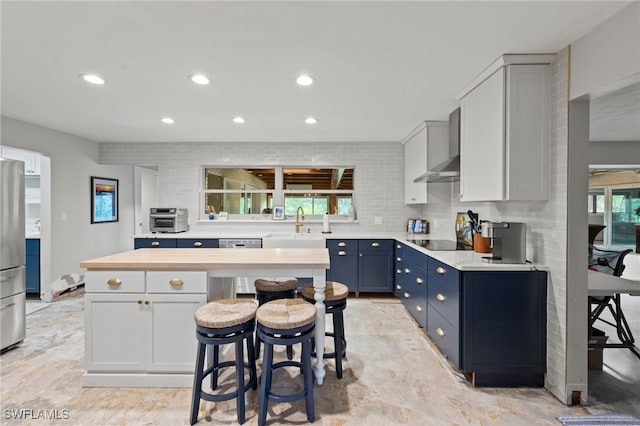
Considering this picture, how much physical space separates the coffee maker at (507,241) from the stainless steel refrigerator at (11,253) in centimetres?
405

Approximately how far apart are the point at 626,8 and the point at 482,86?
2.86ft

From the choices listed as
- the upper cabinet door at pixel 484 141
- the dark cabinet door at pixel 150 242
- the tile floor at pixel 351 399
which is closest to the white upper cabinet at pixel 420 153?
the upper cabinet door at pixel 484 141

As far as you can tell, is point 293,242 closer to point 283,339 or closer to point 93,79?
point 283,339

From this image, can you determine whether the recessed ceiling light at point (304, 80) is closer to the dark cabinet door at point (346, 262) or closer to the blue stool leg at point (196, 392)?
the blue stool leg at point (196, 392)

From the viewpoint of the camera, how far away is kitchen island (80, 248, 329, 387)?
2158mm

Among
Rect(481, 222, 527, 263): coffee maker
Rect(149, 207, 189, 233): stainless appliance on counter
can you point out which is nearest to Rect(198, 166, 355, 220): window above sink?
Rect(149, 207, 189, 233): stainless appliance on counter

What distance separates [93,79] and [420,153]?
3486 millimetres

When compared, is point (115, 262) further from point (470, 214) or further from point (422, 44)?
point (470, 214)

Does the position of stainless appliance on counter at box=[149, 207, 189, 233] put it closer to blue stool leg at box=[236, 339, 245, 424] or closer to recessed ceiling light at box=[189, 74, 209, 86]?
recessed ceiling light at box=[189, 74, 209, 86]

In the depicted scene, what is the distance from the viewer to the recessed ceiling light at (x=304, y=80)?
2445 millimetres

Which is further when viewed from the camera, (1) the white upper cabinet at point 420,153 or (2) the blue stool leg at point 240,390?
(1) the white upper cabinet at point 420,153

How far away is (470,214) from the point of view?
3.08 metres

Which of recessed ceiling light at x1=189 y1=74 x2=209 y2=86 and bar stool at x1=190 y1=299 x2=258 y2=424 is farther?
recessed ceiling light at x1=189 y1=74 x2=209 y2=86

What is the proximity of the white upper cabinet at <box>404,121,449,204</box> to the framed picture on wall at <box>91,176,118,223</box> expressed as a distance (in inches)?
191
